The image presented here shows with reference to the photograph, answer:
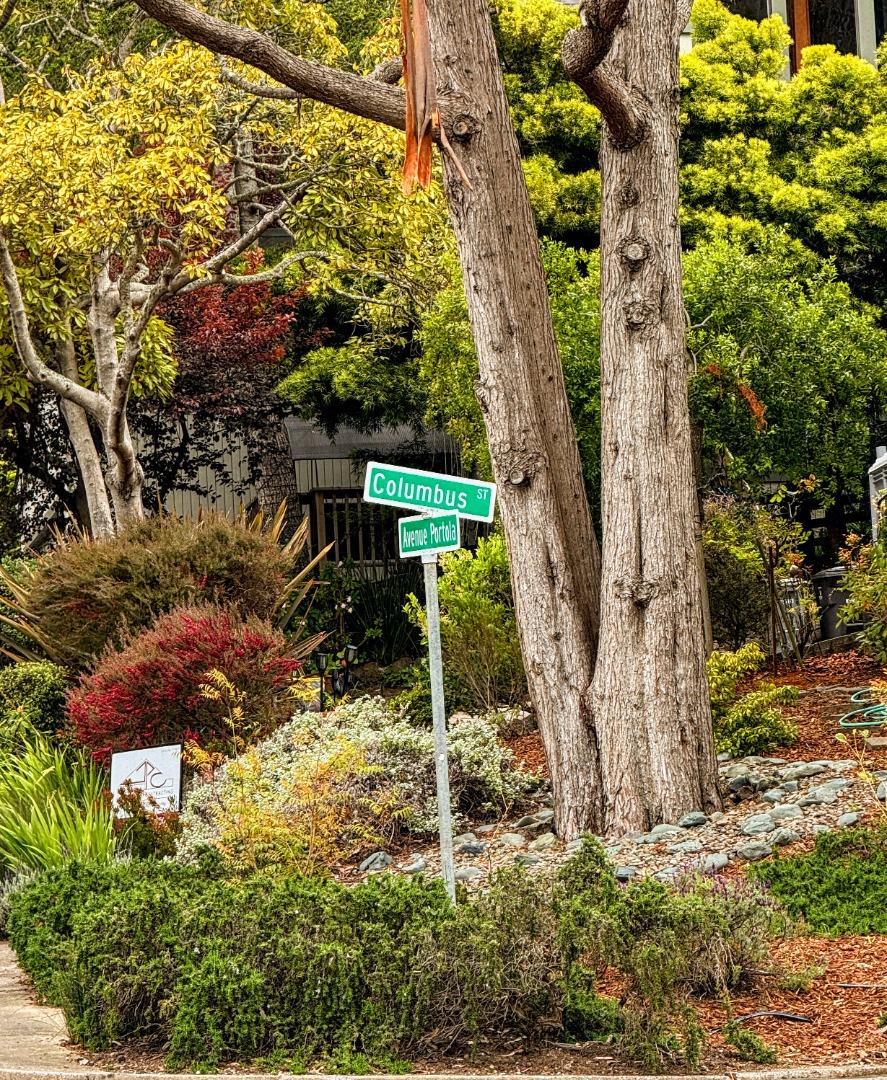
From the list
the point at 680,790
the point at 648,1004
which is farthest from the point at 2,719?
the point at 648,1004

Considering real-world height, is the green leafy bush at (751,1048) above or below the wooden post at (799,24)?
below

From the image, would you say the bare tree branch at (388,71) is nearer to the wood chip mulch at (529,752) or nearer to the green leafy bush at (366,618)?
the wood chip mulch at (529,752)

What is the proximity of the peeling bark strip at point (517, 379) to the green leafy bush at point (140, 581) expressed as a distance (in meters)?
3.79

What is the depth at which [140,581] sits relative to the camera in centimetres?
1275

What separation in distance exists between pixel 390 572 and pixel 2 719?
9589mm

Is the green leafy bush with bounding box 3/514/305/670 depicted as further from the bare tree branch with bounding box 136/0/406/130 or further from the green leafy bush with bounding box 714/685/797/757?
the bare tree branch with bounding box 136/0/406/130

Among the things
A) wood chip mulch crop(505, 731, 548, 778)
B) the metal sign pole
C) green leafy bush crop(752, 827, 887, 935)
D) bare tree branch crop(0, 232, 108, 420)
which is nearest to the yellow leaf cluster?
bare tree branch crop(0, 232, 108, 420)

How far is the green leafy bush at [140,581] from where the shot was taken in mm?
12711

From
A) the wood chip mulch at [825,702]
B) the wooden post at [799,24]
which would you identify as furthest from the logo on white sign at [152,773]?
the wooden post at [799,24]

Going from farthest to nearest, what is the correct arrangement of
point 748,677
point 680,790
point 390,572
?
point 390,572 < point 748,677 < point 680,790

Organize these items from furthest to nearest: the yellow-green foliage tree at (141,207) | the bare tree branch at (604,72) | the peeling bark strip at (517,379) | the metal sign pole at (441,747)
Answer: the yellow-green foliage tree at (141,207)
the peeling bark strip at (517,379)
the bare tree branch at (604,72)
the metal sign pole at (441,747)

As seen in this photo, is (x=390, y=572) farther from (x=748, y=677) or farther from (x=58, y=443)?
(x=748, y=677)

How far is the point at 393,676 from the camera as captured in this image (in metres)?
18.0

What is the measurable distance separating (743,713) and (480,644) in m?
2.94
